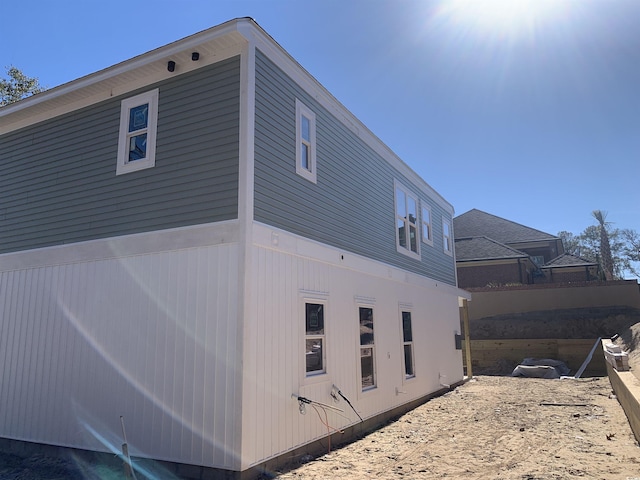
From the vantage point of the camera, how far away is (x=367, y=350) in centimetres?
908

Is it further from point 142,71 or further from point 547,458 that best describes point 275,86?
point 547,458

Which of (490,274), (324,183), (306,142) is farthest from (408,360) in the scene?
(490,274)

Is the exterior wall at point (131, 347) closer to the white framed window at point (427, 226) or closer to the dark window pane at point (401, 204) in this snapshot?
the dark window pane at point (401, 204)

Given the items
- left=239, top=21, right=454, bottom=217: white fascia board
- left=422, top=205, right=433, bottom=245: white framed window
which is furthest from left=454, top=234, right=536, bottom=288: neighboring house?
left=239, top=21, right=454, bottom=217: white fascia board

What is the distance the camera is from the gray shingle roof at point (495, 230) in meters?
33.1

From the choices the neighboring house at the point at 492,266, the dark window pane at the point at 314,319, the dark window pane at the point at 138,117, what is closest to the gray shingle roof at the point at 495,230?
the neighboring house at the point at 492,266

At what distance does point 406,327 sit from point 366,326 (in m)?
2.34

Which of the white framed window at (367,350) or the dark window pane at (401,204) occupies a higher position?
the dark window pane at (401,204)

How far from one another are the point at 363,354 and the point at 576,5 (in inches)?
317

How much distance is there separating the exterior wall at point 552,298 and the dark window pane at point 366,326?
15690mm

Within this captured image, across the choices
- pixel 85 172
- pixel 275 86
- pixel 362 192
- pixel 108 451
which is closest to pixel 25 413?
pixel 108 451

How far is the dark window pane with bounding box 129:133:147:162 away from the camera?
24.0 ft

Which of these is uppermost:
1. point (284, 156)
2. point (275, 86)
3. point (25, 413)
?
point (275, 86)

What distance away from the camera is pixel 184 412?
231 inches
